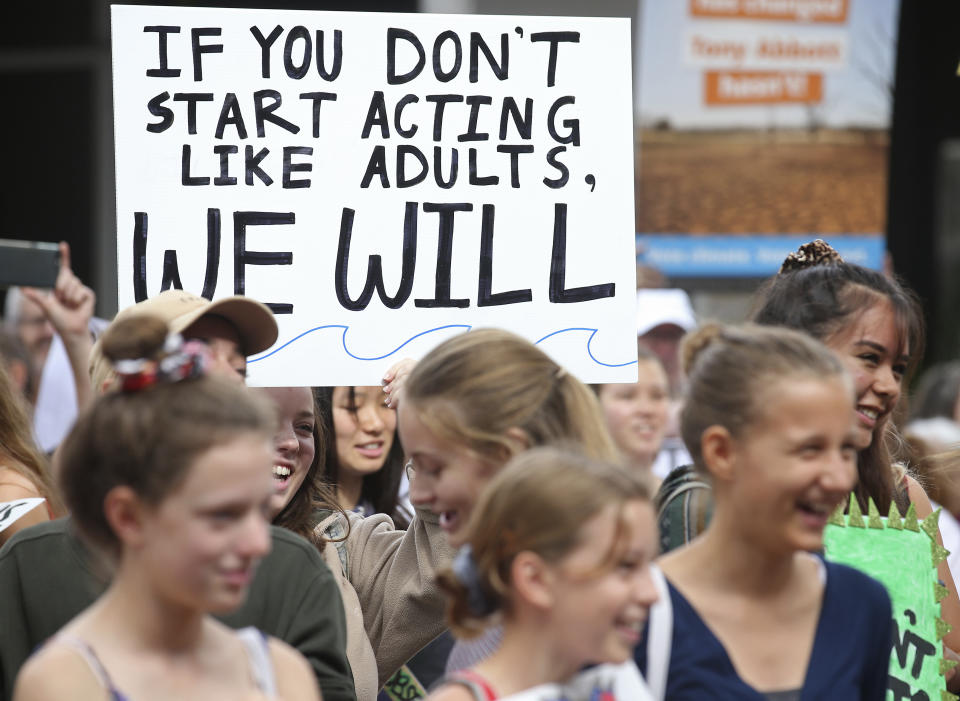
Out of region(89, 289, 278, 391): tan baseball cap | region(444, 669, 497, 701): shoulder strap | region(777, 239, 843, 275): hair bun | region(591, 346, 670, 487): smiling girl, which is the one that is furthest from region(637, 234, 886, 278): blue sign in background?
region(444, 669, 497, 701): shoulder strap

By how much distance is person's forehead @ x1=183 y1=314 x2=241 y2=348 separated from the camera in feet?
9.20

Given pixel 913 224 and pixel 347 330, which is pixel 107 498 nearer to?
pixel 347 330

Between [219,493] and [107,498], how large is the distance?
18 cm

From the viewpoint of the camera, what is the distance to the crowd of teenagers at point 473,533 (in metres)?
2.09

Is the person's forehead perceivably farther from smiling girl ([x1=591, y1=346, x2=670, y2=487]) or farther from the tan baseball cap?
smiling girl ([x1=591, y1=346, x2=670, y2=487])

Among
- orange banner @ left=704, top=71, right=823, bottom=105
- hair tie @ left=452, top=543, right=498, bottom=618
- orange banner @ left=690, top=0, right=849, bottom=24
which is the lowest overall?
hair tie @ left=452, top=543, right=498, bottom=618

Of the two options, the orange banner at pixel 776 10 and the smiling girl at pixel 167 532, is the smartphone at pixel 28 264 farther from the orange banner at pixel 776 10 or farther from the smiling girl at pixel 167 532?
the orange banner at pixel 776 10

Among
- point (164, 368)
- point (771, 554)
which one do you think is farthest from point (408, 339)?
point (164, 368)

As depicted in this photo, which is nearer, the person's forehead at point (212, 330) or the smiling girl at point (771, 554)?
the smiling girl at point (771, 554)

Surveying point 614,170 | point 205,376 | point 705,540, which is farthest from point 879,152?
point 205,376

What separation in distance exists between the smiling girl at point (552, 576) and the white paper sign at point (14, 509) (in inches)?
53.3

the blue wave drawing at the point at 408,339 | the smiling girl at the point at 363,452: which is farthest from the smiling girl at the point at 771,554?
the smiling girl at the point at 363,452

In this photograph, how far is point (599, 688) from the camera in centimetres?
222

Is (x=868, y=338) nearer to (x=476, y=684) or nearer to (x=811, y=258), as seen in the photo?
(x=811, y=258)
